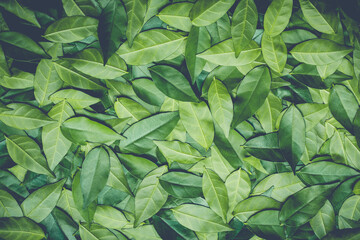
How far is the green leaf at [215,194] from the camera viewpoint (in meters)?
0.58

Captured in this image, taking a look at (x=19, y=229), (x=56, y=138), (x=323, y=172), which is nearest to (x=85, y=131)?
(x=56, y=138)

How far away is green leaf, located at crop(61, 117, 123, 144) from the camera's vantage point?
568mm

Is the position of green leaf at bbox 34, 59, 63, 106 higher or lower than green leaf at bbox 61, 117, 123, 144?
higher

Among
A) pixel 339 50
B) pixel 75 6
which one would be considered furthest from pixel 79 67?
pixel 339 50

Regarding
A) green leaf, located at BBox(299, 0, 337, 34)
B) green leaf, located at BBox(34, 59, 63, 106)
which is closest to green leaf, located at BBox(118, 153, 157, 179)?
green leaf, located at BBox(34, 59, 63, 106)

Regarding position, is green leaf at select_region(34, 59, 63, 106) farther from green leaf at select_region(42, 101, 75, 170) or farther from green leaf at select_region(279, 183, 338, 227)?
green leaf at select_region(279, 183, 338, 227)

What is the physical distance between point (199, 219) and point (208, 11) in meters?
0.51

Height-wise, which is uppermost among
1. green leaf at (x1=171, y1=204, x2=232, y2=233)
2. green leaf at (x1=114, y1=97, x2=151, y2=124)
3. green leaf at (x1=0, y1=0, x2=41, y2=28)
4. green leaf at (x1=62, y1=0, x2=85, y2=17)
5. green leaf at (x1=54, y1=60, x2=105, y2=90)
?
green leaf at (x1=62, y1=0, x2=85, y2=17)

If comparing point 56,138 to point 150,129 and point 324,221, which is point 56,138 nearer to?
point 150,129

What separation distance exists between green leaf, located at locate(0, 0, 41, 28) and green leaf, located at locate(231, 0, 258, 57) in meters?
0.48

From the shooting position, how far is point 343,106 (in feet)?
1.97

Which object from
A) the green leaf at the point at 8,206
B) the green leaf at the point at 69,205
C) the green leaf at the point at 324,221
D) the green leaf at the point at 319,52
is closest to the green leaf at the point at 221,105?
the green leaf at the point at 319,52

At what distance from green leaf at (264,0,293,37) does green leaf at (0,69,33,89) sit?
602 millimetres

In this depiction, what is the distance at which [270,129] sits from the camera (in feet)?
1.93
